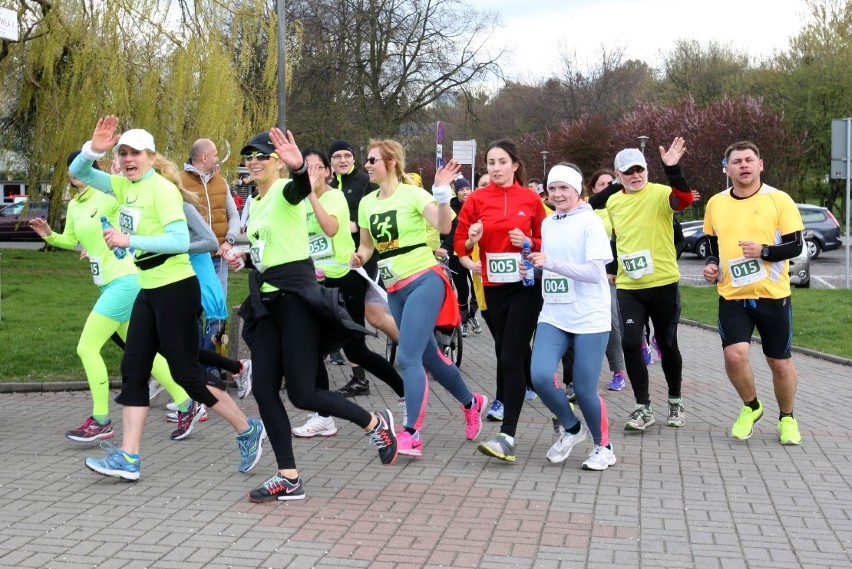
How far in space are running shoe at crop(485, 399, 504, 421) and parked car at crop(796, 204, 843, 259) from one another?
26024mm

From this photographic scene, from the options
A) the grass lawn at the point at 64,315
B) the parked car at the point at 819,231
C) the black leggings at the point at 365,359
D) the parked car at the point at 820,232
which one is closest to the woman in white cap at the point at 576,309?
the black leggings at the point at 365,359

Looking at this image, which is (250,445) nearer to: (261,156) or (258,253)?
(258,253)

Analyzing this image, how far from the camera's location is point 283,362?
5840 millimetres

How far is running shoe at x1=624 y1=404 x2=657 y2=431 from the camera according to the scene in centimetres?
765

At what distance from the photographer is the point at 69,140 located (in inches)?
754

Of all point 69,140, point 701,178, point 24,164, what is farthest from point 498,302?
point 701,178

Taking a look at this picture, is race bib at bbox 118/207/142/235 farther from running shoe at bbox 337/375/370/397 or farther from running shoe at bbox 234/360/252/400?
running shoe at bbox 337/375/370/397

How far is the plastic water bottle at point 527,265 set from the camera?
20.7 ft

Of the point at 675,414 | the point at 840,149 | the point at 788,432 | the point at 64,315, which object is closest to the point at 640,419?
the point at 675,414

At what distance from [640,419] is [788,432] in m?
0.95

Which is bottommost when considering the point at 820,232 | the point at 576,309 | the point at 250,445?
the point at 820,232

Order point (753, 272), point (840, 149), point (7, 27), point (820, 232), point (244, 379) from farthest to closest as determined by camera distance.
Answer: point (820, 232) → point (840, 149) → point (7, 27) → point (244, 379) → point (753, 272)

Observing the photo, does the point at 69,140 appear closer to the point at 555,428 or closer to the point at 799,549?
the point at 555,428

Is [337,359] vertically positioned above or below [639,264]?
below
